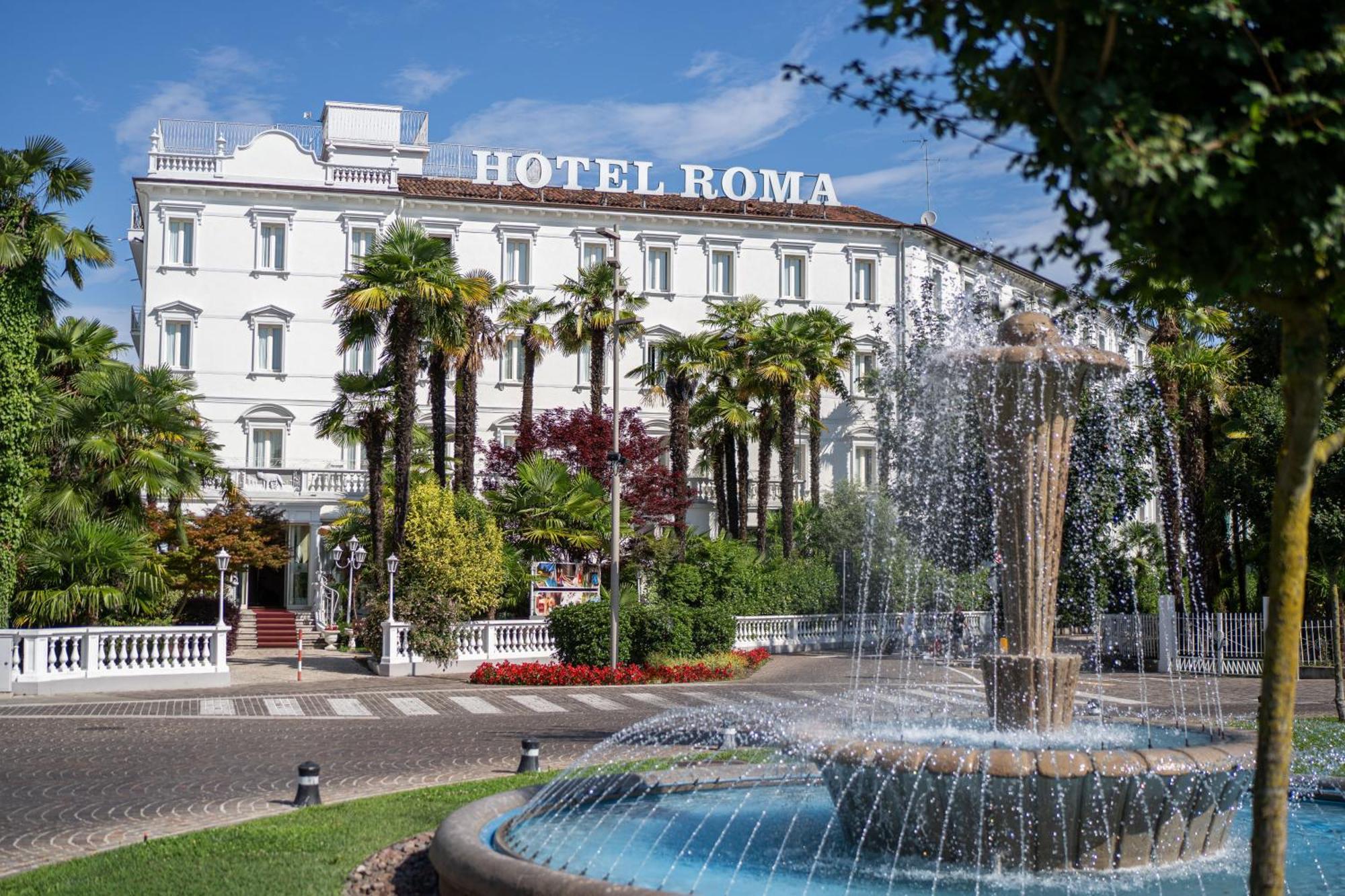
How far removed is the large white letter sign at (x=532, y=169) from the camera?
5447 cm

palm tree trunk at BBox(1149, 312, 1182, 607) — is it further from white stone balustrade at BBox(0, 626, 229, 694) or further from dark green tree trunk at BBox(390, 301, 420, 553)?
white stone balustrade at BBox(0, 626, 229, 694)

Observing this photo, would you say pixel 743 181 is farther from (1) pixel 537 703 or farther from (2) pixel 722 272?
(1) pixel 537 703

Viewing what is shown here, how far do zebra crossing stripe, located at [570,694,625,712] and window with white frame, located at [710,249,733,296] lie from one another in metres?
32.1

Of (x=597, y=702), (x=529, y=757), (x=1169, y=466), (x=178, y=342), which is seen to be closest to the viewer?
(x=529, y=757)

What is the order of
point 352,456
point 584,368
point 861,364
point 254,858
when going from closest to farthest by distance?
1. point 254,858
2. point 352,456
3. point 584,368
4. point 861,364

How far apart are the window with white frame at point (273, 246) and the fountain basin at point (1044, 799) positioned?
150 ft

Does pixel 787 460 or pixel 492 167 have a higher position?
pixel 492 167

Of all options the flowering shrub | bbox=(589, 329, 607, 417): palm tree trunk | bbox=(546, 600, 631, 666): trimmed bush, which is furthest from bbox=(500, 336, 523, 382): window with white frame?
bbox=(546, 600, 631, 666): trimmed bush

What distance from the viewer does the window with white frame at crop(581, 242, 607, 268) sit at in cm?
5319

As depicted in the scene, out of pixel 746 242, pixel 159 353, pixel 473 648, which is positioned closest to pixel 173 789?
pixel 473 648

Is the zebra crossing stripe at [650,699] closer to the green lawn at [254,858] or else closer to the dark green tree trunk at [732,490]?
the green lawn at [254,858]

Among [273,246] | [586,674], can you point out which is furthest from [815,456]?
[586,674]

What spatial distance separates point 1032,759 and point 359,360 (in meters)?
45.4

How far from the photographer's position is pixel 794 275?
55.7 m
